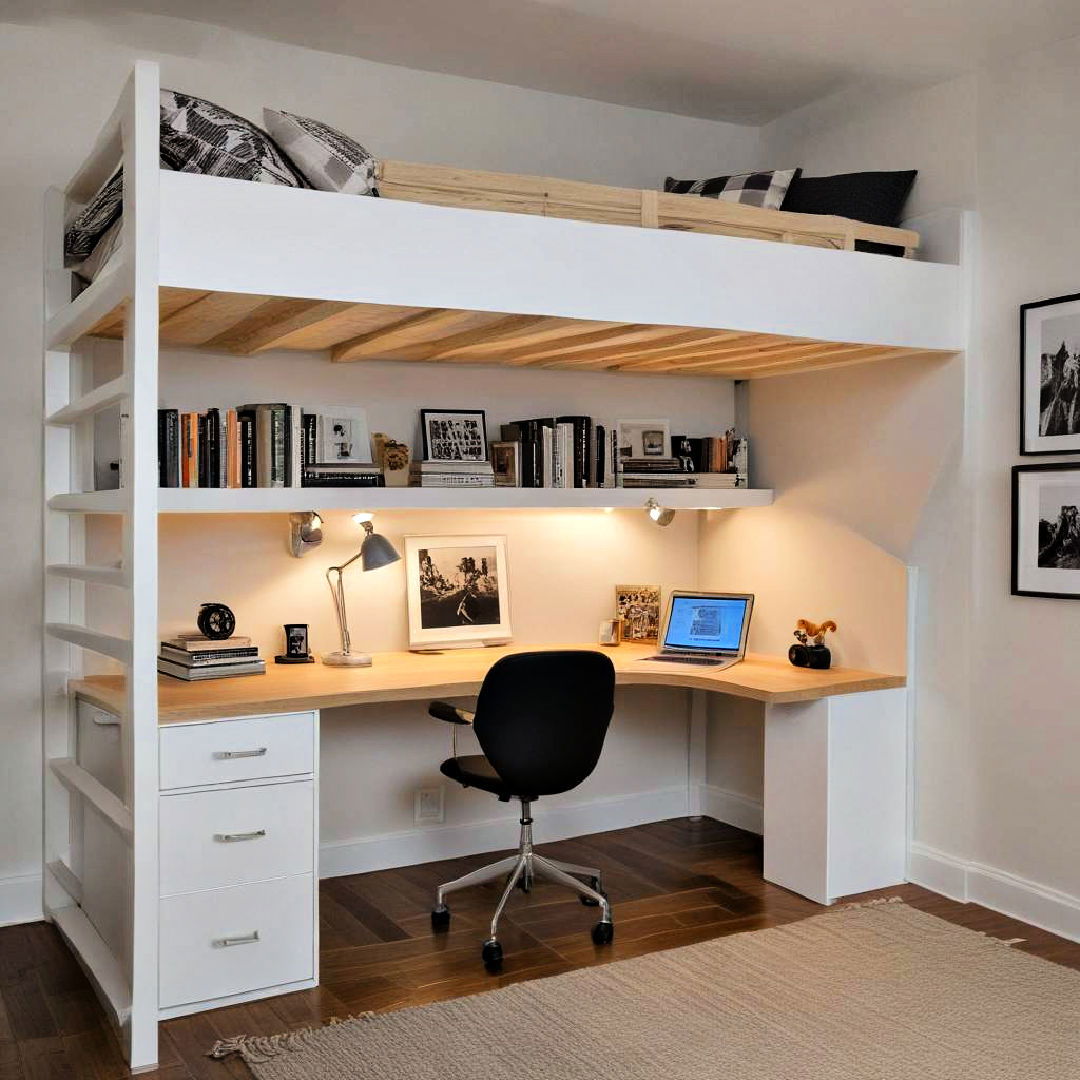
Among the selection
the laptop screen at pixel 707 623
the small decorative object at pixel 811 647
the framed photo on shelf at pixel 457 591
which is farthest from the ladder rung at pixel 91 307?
the small decorative object at pixel 811 647

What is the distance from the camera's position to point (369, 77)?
4031 mm

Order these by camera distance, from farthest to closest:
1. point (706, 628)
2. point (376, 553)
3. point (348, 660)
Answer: point (706, 628) < point (348, 660) < point (376, 553)

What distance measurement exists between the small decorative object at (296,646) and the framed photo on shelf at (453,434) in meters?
0.72

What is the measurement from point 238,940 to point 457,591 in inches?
61.3

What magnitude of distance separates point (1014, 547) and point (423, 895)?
2.18m

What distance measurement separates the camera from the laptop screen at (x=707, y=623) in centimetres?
442

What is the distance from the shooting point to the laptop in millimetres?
4367

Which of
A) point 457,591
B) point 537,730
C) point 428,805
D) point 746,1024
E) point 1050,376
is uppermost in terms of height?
point 1050,376

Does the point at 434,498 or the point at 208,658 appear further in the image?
the point at 434,498

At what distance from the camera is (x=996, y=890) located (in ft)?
12.5

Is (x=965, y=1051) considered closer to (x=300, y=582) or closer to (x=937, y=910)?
(x=937, y=910)

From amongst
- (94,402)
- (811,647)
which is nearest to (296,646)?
(94,402)

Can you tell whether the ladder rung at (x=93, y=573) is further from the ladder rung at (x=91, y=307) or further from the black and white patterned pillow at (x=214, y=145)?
the black and white patterned pillow at (x=214, y=145)

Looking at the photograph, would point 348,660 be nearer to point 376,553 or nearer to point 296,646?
point 296,646
